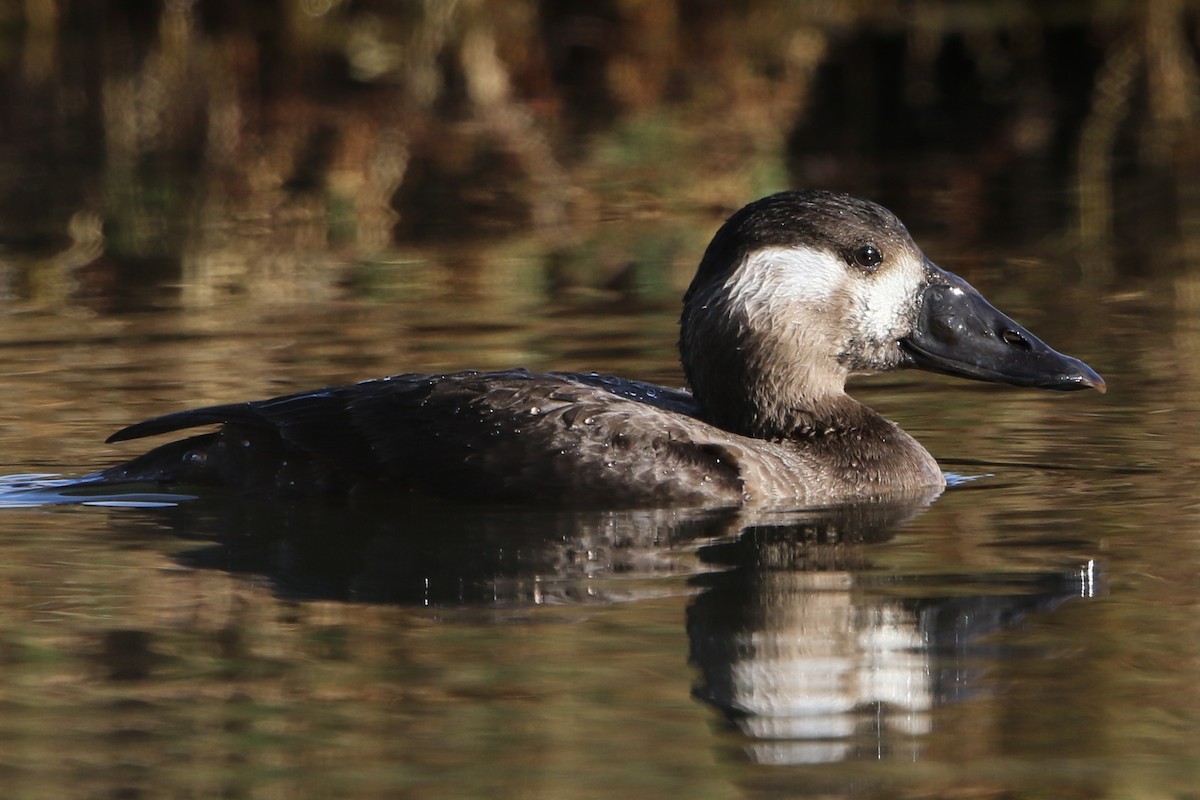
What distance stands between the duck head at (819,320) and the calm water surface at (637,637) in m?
0.42

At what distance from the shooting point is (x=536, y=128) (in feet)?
52.5

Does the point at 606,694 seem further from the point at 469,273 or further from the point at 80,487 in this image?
the point at 469,273

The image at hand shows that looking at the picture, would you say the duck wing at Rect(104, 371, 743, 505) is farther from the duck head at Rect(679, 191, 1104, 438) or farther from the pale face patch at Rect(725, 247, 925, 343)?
the pale face patch at Rect(725, 247, 925, 343)

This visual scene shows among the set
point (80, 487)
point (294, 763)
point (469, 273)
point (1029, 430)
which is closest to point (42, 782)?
point (294, 763)

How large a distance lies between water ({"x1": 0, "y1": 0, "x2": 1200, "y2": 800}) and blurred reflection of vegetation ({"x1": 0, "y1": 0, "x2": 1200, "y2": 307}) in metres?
0.06

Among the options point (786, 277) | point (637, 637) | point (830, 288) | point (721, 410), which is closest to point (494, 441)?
point (721, 410)

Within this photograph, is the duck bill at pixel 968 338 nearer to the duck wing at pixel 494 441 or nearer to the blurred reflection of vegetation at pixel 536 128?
the duck wing at pixel 494 441

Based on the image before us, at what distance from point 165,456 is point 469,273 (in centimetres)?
430

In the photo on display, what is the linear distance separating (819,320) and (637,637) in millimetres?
2125

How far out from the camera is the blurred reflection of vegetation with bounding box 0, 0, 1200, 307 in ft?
39.5

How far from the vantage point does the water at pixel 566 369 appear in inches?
168

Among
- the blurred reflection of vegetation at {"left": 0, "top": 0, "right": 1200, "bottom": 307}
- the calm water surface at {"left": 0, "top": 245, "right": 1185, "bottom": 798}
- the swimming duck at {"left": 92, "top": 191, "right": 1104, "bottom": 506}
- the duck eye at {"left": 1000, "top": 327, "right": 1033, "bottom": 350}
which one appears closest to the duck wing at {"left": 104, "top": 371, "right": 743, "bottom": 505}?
the swimming duck at {"left": 92, "top": 191, "right": 1104, "bottom": 506}

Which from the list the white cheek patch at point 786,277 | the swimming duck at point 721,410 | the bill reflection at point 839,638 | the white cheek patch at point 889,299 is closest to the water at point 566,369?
the bill reflection at point 839,638

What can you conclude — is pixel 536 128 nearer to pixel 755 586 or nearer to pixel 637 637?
pixel 755 586
